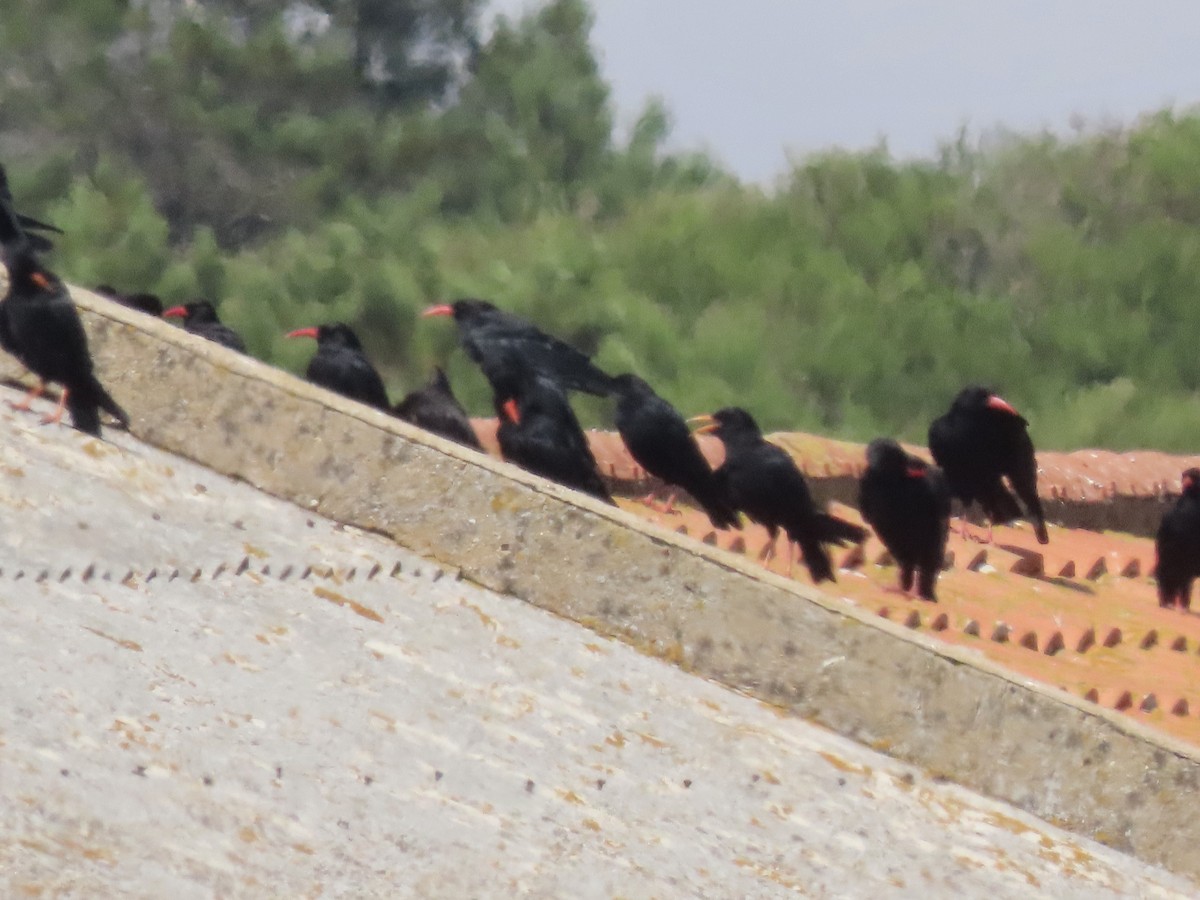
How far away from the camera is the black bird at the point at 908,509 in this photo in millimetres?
6801

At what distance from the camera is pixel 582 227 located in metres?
27.7

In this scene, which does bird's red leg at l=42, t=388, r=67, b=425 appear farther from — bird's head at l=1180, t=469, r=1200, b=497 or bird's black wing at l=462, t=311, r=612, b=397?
bird's head at l=1180, t=469, r=1200, b=497

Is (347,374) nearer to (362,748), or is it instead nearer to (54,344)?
(54,344)

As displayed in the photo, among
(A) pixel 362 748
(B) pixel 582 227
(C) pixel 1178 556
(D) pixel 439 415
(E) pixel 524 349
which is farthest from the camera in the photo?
(B) pixel 582 227

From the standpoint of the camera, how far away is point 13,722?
8.84 feet

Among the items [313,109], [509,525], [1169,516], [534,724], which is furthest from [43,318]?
[313,109]

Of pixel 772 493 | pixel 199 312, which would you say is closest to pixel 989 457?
pixel 772 493

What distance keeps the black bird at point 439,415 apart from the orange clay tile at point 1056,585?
0.51 m

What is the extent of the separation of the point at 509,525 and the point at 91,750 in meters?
1.30

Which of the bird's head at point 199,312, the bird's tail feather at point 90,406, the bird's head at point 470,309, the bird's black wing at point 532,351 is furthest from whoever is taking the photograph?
the bird's head at point 199,312

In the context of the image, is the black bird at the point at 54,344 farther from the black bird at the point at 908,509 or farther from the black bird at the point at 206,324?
the black bird at the point at 206,324

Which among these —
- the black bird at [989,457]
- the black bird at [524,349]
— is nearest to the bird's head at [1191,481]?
the black bird at [989,457]

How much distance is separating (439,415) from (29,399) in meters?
3.22

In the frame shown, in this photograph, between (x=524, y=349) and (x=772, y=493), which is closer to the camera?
(x=772, y=493)
